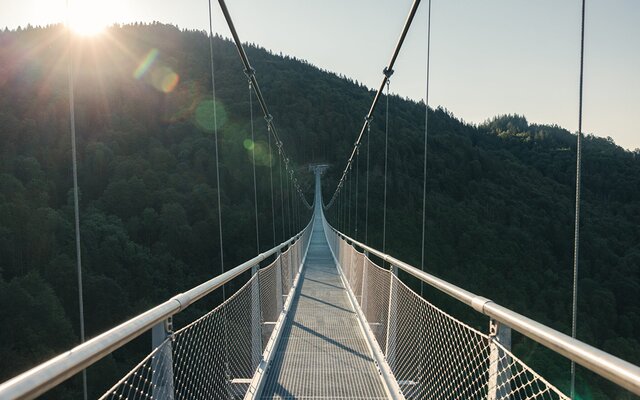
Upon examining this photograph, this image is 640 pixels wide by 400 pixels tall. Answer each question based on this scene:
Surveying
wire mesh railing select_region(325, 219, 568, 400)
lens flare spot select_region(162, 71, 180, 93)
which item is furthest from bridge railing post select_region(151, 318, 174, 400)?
lens flare spot select_region(162, 71, 180, 93)

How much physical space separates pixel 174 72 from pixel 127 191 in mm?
14914

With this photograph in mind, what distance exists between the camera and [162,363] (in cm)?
112

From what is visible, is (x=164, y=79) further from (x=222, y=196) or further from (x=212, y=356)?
(x=212, y=356)

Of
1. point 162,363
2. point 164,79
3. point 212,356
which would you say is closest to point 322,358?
point 212,356

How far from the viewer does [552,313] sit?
24.2 meters

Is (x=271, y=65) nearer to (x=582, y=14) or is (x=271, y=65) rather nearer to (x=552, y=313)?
(x=552, y=313)

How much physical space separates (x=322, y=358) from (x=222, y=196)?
3573 cm

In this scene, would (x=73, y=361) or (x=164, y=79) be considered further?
(x=164, y=79)

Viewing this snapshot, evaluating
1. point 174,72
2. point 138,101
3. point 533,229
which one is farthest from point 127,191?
point 533,229

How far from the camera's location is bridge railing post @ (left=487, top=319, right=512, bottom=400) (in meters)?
1.09

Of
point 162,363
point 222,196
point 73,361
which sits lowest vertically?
point 222,196

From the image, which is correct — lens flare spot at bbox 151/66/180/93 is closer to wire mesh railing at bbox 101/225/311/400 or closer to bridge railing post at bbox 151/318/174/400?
wire mesh railing at bbox 101/225/311/400

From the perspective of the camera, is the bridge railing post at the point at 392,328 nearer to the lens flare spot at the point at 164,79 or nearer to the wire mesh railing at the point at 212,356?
the wire mesh railing at the point at 212,356

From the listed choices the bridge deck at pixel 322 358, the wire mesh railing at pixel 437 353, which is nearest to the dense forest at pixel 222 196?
the bridge deck at pixel 322 358
